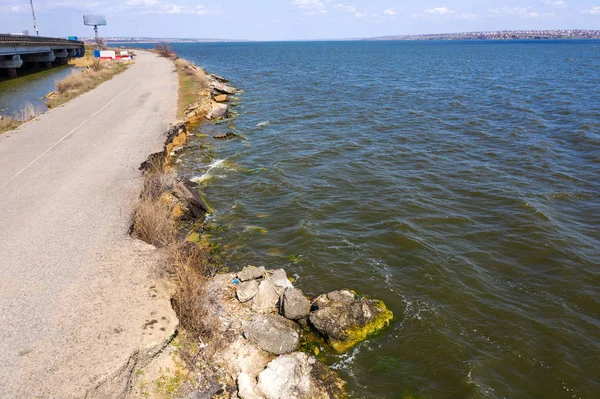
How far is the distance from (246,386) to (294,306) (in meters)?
2.35

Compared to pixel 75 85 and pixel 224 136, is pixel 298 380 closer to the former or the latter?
pixel 224 136

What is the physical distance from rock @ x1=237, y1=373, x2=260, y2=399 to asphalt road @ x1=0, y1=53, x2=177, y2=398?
1697 millimetres

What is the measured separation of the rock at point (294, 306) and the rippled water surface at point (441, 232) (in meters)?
1.35

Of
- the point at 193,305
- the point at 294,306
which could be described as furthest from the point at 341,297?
the point at 193,305

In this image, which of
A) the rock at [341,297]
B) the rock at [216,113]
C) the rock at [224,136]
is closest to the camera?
the rock at [341,297]

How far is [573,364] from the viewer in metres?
8.51

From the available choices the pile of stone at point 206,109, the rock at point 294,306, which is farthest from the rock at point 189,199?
the pile of stone at point 206,109

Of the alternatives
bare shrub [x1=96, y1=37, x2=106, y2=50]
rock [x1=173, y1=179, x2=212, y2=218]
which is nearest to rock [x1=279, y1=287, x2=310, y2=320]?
rock [x1=173, y1=179, x2=212, y2=218]

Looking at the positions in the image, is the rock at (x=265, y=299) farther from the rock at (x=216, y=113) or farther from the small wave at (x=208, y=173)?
the rock at (x=216, y=113)

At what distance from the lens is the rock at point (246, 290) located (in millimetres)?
9453

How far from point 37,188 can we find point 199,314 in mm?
9196

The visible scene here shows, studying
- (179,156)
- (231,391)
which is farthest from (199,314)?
(179,156)

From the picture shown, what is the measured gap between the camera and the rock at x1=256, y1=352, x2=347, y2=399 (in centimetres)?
719

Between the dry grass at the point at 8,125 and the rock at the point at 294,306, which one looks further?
the dry grass at the point at 8,125
